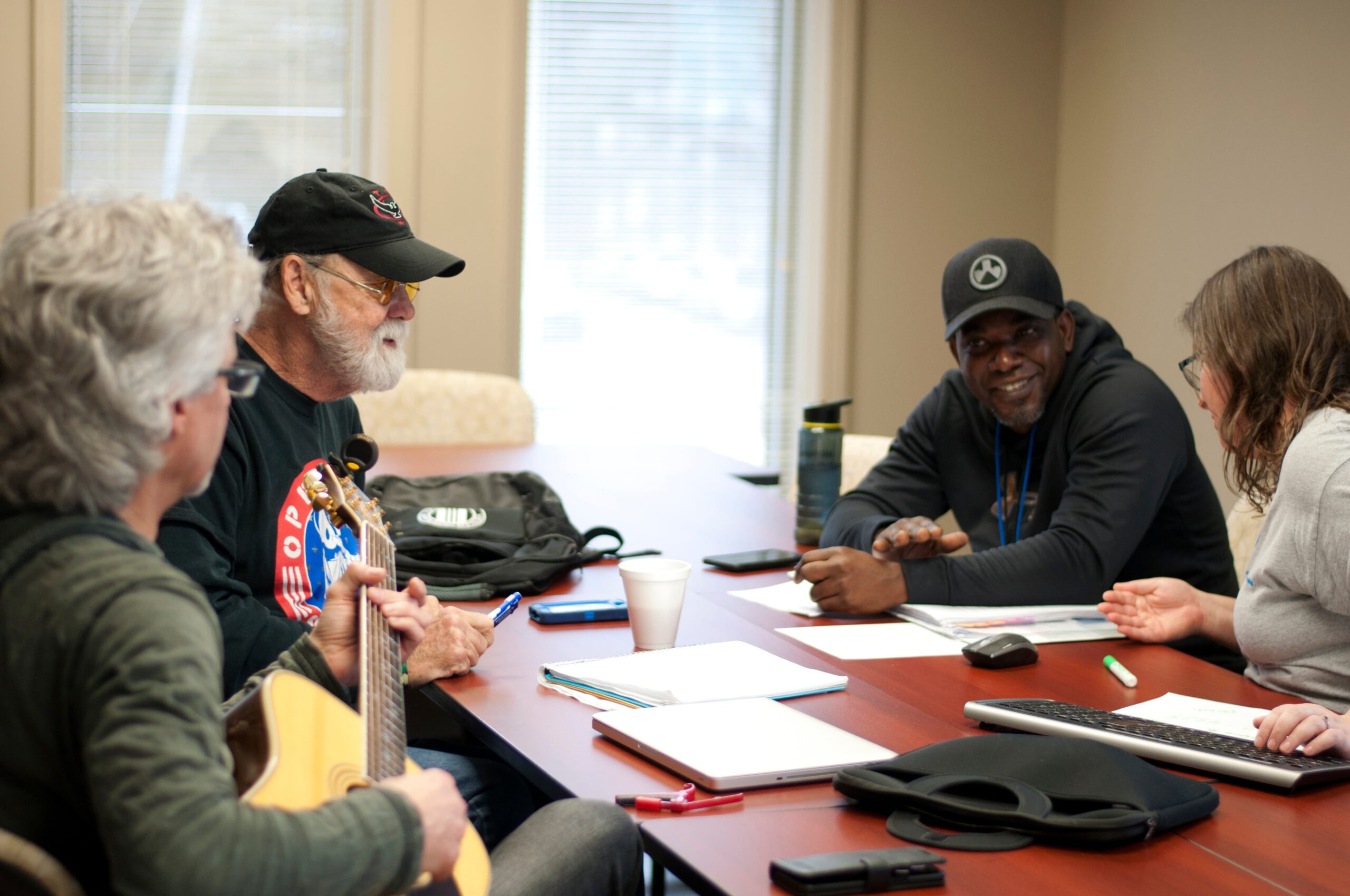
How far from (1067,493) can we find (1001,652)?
63 centimetres

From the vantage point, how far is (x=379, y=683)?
4.18 feet

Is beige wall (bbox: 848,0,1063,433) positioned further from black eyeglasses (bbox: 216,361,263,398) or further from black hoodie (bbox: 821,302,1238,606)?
black eyeglasses (bbox: 216,361,263,398)

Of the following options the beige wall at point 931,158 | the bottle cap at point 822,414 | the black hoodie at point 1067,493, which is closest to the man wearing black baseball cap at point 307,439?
the black hoodie at point 1067,493

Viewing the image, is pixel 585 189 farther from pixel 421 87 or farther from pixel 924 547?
pixel 924 547

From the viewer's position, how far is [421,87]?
465 cm

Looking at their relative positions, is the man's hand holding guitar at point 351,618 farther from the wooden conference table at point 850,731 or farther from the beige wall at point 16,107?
the beige wall at point 16,107

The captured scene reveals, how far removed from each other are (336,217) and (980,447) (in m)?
1.41

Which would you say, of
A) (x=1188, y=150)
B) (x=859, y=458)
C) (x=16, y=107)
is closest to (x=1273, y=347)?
(x=859, y=458)

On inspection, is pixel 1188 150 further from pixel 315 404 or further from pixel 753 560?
pixel 315 404

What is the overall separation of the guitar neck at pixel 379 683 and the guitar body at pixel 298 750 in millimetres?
32

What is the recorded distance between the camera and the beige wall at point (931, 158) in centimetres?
519

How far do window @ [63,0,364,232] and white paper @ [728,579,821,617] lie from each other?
127 inches

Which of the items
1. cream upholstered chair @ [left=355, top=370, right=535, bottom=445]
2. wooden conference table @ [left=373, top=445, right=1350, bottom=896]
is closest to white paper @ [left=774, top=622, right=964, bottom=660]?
wooden conference table @ [left=373, top=445, right=1350, bottom=896]

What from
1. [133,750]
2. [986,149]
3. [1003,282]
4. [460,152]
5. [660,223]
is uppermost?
[986,149]
